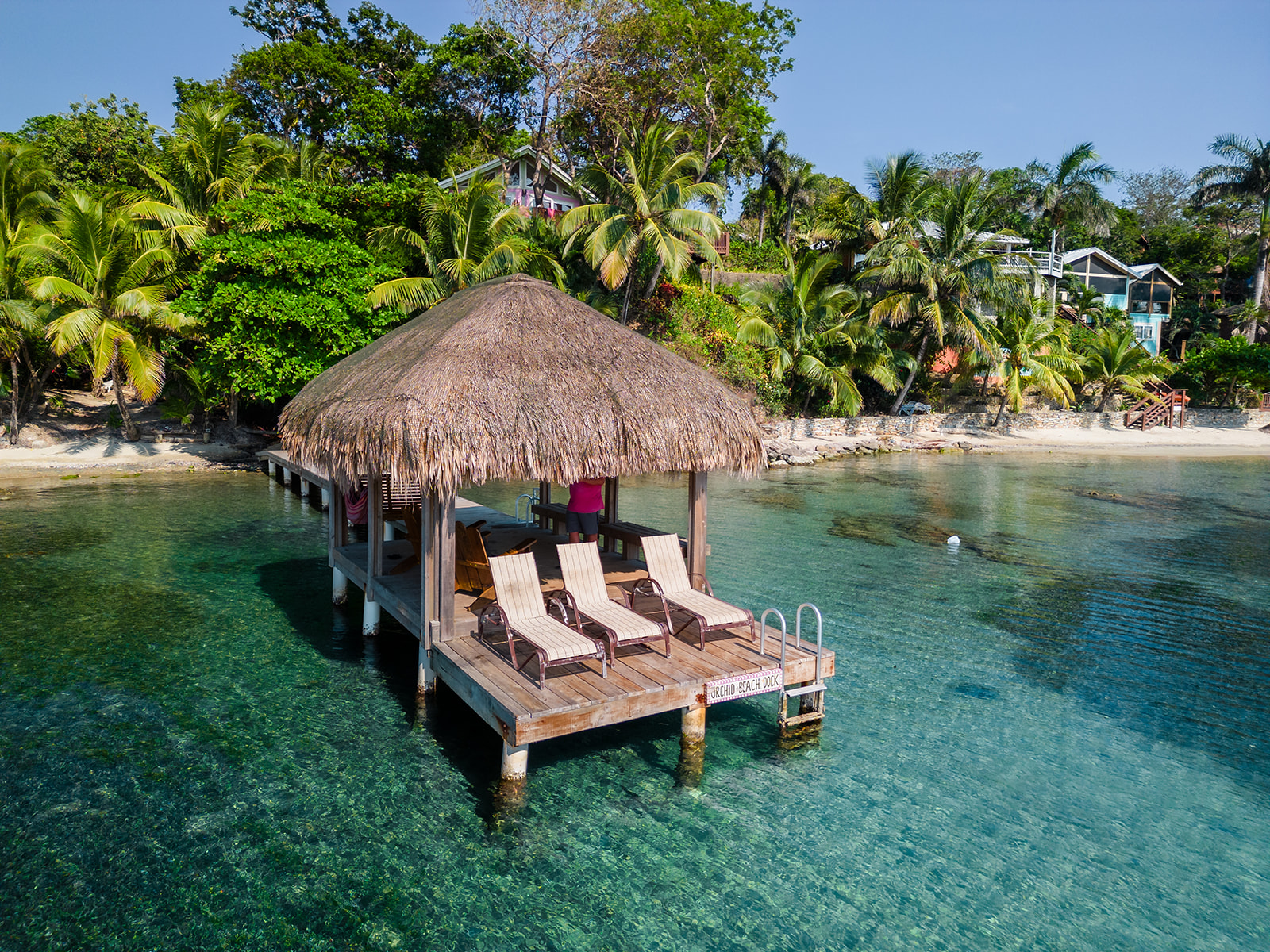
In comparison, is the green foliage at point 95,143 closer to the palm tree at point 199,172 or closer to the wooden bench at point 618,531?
the palm tree at point 199,172

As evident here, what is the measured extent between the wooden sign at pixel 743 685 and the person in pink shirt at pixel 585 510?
3.08m

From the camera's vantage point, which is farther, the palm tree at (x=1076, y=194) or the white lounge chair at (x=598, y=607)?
the palm tree at (x=1076, y=194)

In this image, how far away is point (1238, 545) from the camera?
16750 mm

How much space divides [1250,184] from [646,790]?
174 ft

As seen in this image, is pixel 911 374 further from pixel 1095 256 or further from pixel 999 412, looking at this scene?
pixel 1095 256

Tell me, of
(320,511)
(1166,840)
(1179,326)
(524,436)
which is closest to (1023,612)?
(1166,840)

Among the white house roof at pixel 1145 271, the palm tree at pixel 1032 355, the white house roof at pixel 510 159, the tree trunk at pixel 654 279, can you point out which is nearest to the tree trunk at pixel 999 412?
the palm tree at pixel 1032 355

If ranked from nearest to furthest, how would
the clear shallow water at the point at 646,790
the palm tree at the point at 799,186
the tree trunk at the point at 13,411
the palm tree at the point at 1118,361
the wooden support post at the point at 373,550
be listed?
the clear shallow water at the point at 646,790 < the wooden support post at the point at 373,550 < the tree trunk at the point at 13,411 < the palm tree at the point at 1118,361 < the palm tree at the point at 799,186

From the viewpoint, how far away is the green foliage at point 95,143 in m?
27.6

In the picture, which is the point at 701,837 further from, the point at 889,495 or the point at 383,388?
the point at 889,495

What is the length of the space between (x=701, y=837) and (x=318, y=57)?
33.4m

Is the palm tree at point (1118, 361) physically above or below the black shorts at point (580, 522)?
above

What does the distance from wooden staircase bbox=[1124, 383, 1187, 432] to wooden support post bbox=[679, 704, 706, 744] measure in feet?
128

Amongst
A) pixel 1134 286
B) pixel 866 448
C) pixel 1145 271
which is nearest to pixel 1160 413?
pixel 1145 271
